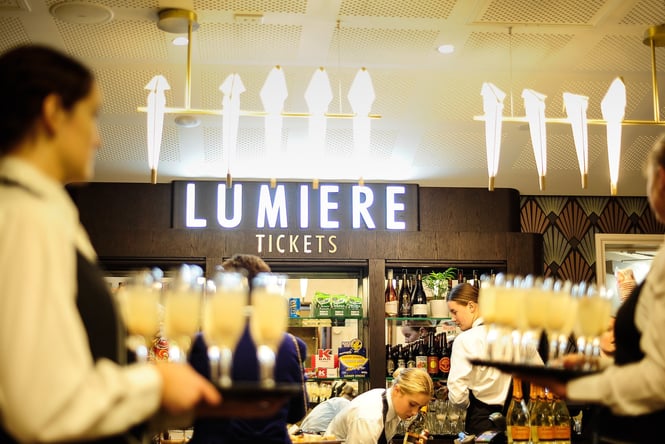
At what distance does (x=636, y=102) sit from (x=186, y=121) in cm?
327

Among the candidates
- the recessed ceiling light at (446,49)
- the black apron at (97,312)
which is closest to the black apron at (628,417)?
the black apron at (97,312)

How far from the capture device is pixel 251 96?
18.5 feet

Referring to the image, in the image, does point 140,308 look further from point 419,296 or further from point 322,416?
point 419,296

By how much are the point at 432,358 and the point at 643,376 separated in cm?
454

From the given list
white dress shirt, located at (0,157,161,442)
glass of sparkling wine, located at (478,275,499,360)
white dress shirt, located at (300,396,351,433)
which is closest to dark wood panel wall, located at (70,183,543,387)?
white dress shirt, located at (300,396,351,433)

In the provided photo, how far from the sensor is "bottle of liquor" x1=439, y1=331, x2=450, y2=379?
6457 millimetres

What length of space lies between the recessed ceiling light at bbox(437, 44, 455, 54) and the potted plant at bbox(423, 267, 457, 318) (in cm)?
219

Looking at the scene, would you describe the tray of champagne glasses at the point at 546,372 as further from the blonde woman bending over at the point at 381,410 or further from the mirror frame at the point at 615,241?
the mirror frame at the point at 615,241

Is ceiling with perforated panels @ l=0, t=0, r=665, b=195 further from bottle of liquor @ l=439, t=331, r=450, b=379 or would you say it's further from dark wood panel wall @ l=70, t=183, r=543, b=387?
bottle of liquor @ l=439, t=331, r=450, b=379

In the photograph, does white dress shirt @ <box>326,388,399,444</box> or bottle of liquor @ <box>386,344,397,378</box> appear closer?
white dress shirt @ <box>326,388,399,444</box>

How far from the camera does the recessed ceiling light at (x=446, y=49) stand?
494 cm

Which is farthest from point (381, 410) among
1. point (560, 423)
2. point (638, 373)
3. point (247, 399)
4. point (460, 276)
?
point (247, 399)

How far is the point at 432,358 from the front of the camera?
6.50m

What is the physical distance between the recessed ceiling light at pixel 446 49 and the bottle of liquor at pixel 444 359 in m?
2.52
